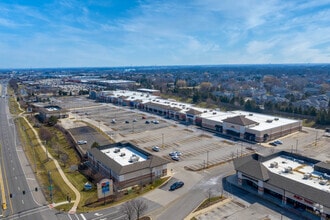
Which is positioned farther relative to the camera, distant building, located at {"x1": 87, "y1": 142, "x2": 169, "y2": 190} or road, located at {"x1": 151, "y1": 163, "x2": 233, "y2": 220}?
distant building, located at {"x1": 87, "y1": 142, "x2": 169, "y2": 190}

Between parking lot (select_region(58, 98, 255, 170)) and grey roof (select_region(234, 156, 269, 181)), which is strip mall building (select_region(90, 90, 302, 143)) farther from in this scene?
grey roof (select_region(234, 156, 269, 181))

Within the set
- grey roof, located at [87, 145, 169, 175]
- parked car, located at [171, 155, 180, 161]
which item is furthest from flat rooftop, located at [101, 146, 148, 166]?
parked car, located at [171, 155, 180, 161]

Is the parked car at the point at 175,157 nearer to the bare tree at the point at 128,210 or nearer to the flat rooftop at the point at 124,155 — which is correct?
the flat rooftop at the point at 124,155

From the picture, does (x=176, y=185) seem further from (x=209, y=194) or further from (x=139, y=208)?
(x=139, y=208)

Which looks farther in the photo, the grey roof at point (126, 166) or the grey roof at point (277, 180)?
the grey roof at point (126, 166)

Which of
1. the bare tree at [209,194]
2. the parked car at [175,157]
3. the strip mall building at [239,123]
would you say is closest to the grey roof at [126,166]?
the bare tree at [209,194]

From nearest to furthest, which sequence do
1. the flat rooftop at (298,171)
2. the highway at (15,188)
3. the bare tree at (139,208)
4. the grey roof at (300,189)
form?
the grey roof at (300,189), the bare tree at (139,208), the highway at (15,188), the flat rooftop at (298,171)

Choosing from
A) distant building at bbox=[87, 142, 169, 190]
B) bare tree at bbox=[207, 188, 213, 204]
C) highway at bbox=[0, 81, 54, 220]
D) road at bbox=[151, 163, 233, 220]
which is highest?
distant building at bbox=[87, 142, 169, 190]

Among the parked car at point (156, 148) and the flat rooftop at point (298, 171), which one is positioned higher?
the flat rooftop at point (298, 171)
